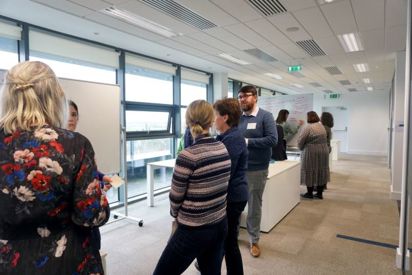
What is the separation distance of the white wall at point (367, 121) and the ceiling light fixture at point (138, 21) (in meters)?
10.1

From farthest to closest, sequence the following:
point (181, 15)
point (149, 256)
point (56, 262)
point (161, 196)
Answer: point (161, 196) → point (181, 15) → point (149, 256) → point (56, 262)

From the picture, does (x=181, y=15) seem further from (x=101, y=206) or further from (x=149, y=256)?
(x=101, y=206)

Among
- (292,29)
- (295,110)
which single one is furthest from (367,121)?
(292,29)

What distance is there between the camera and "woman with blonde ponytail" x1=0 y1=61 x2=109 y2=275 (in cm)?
87

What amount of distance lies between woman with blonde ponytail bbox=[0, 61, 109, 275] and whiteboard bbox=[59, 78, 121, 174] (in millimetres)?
2176

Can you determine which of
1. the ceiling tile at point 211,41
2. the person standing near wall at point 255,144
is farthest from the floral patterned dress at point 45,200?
the ceiling tile at point 211,41

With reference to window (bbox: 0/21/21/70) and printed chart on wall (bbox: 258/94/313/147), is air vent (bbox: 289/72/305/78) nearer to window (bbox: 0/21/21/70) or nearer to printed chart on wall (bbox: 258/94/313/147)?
printed chart on wall (bbox: 258/94/313/147)

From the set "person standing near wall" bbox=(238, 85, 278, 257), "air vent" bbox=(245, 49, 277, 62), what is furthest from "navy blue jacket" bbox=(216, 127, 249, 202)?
"air vent" bbox=(245, 49, 277, 62)

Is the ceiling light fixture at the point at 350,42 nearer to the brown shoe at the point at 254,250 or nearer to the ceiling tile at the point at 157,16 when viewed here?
the ceiling tile at the point at 157,16

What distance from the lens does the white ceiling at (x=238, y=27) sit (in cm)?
310

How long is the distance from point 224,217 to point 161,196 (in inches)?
146

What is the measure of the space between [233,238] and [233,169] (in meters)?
0.49

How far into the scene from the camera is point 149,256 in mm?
2768

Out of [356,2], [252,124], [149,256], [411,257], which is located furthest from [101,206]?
[356,2]
